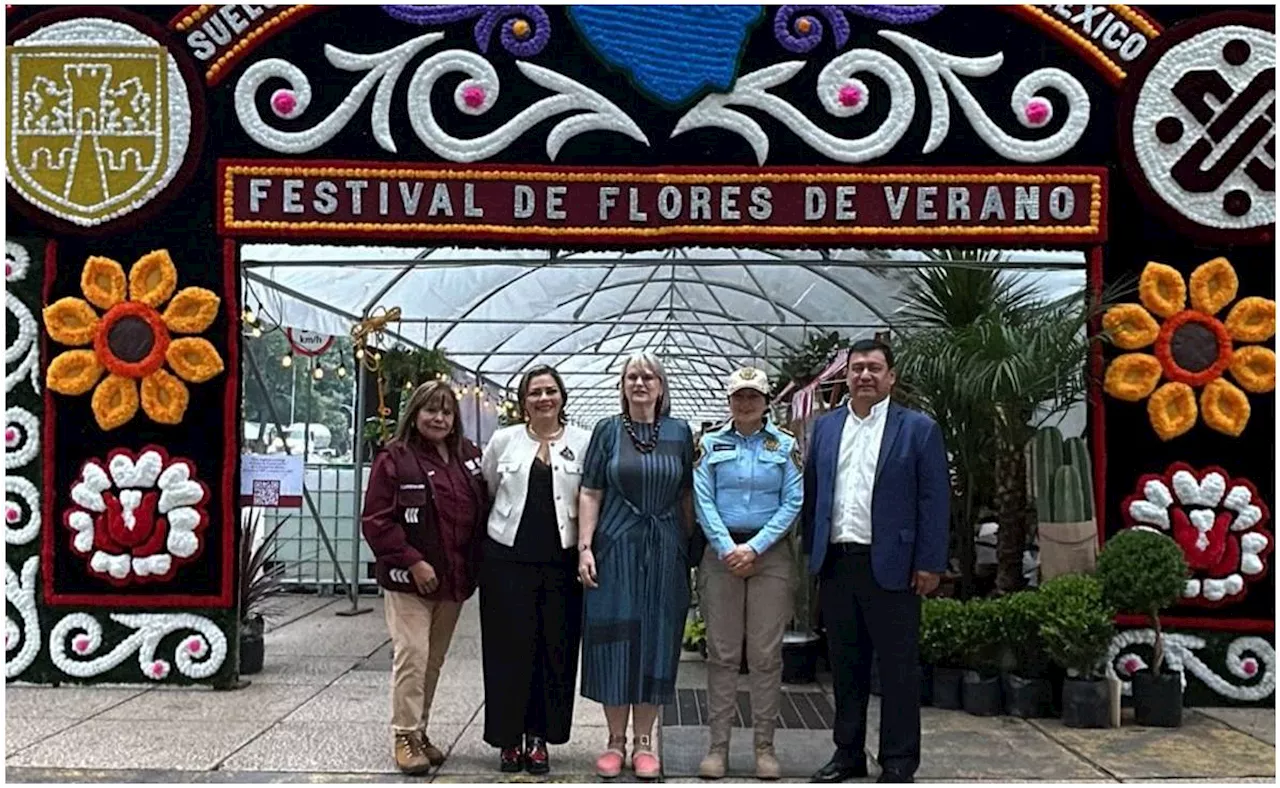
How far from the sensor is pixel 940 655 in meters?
7.18

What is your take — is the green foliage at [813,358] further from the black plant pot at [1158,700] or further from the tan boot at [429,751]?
the tan boot at [429,751]

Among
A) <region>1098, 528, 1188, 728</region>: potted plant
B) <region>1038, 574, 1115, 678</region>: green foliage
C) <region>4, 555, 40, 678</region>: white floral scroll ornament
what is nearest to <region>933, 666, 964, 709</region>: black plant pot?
<region>1038, 574, 1115, 678</region>: green foliage

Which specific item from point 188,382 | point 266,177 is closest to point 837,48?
point 266,177

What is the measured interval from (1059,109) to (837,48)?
120 cm

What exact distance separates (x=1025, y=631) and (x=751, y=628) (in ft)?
6.67

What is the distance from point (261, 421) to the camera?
13.1 metres

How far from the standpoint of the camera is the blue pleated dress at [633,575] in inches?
217

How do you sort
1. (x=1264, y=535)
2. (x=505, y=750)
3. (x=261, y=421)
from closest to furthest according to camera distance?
(x=505, y=750)
(x=1264, y=535)
(x=261, y=421)

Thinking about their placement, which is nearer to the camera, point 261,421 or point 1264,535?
point 1264,535

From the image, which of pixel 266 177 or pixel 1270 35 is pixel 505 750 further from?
pixel 1270 35

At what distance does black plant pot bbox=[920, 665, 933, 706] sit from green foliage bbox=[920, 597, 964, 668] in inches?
1.4

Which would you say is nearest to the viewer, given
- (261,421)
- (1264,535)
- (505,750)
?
(505,750)

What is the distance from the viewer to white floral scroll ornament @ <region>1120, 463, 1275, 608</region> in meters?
7.14

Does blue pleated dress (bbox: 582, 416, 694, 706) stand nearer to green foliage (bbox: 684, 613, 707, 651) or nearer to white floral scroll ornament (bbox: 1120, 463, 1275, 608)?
white floral scroll ornament (bbox: 1120, 463, 1275, 608)
